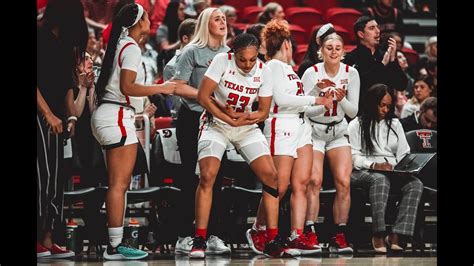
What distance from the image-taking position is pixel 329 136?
8.54m

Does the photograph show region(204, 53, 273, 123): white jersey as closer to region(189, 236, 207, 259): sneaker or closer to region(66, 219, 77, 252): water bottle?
region(189, 236, 207, 259): sneaker

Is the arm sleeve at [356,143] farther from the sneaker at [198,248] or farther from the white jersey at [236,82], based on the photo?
the sneaker at [198,248]

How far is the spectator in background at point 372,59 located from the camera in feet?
30.3

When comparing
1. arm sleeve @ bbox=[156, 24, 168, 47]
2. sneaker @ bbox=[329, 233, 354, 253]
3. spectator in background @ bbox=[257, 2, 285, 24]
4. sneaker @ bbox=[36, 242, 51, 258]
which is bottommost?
sneaker @ bbox=[329, 233, 354, 253]

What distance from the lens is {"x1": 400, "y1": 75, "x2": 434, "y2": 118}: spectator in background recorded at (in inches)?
435

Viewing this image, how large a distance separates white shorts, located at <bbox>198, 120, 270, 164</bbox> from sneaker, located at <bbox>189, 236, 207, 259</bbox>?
591mm

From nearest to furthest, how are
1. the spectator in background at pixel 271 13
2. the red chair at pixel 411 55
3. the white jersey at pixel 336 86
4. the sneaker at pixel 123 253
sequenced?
the sneaker at pixel 123 253, the white jersey at pixel 336 86, the spectator in background at pixel 271 13, the red chair at pixel 411 55

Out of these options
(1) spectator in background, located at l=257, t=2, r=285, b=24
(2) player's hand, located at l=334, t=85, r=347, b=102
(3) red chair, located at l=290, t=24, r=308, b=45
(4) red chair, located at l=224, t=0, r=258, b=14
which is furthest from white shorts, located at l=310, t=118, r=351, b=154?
(4) red chair, located at l=224, t=0, r=258, b=14

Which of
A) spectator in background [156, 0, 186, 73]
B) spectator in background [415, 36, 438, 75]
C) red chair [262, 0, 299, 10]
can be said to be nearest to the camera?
spectator in background [156, 0, 186, 73]

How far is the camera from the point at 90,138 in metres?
8.43

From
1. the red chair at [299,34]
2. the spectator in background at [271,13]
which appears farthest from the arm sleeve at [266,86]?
the red chair at [299,34]

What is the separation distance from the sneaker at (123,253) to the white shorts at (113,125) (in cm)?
71
